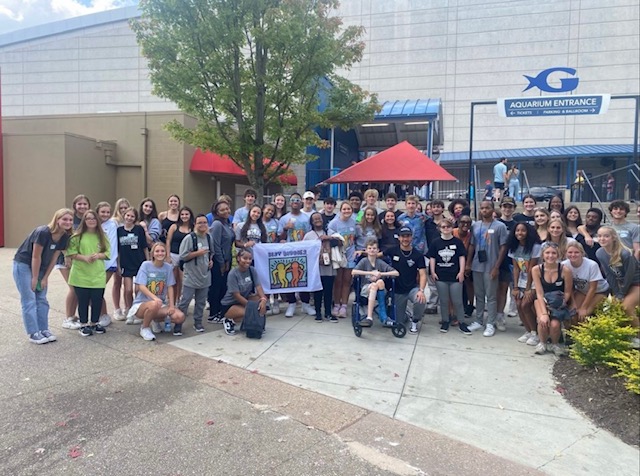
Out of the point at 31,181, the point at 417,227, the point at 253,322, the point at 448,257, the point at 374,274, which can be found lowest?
the point at 253,322

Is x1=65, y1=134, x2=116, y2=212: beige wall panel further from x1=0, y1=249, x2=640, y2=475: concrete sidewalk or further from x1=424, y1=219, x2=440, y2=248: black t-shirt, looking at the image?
x1=424, y1=219, x2=440, y2=248: black t-shirt

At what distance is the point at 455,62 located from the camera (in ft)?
111

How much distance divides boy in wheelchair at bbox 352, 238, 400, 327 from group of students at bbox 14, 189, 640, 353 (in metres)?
0.02

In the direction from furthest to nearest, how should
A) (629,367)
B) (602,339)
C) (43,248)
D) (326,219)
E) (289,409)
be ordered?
(326,219)
(43,248)
(602,339)
(629,367)
(289,409)

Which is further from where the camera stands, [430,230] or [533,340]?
[430,230]

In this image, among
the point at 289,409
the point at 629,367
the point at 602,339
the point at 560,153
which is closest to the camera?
the point at 289,409

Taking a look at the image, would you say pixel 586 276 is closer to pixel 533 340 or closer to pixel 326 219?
pixel 533 340

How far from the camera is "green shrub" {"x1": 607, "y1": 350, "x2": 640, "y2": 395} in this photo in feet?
12.0

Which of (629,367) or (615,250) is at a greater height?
(615,250)

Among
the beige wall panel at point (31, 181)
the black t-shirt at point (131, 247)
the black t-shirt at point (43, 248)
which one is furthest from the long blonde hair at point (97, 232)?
the beige wall panel at point (31, 181)

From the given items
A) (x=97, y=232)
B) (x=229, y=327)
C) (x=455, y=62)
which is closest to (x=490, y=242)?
(x=229, y=327)

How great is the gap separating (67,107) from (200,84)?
105 ft

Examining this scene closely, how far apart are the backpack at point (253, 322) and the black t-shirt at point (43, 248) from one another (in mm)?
2480

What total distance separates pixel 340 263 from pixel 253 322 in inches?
67.4
